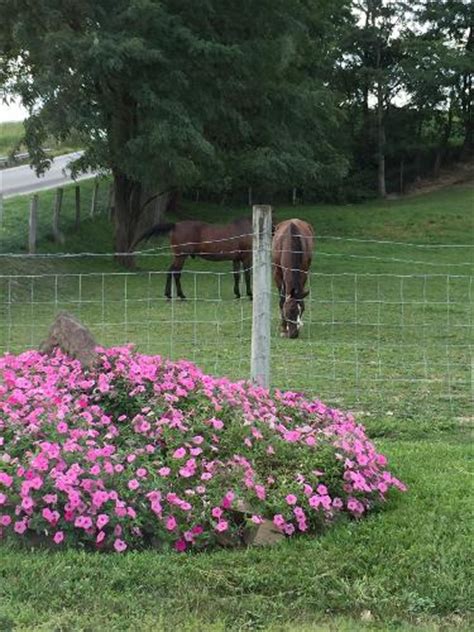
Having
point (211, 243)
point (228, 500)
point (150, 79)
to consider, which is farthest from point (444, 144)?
point (228, 500)

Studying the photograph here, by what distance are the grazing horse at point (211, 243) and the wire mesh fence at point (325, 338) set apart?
32.9 inches

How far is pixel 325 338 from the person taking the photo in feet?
33.0

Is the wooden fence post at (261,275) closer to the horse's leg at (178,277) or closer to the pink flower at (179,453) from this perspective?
the pink flower at (179,453)

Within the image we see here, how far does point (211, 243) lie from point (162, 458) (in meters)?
11.8

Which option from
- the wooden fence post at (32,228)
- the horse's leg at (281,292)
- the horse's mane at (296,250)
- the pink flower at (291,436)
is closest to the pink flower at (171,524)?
the pink flower at (291,436)

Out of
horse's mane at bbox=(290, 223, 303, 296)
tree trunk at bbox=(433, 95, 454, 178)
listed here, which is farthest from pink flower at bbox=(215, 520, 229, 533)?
tree trunk at bbox=(433, 95, 454, 178)

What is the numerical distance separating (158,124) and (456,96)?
33775 millimetres

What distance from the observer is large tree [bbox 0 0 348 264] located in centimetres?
1678

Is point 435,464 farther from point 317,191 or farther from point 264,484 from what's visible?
point 317,191

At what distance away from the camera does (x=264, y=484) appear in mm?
3953

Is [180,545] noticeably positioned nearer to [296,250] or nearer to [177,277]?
[296,250]

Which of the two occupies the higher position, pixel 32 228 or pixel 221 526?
pixel 32 228

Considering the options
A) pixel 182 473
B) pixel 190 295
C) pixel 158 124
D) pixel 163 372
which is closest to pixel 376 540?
pixel 182 473

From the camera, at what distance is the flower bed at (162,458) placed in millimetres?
3660
